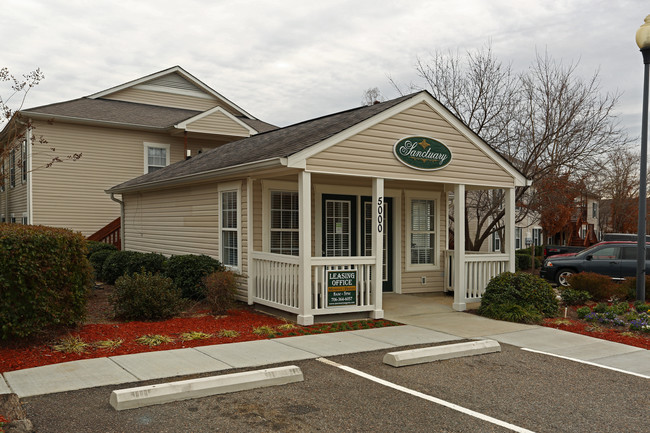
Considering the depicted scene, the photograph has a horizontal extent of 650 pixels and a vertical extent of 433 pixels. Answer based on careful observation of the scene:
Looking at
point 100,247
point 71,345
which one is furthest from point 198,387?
point 100,247

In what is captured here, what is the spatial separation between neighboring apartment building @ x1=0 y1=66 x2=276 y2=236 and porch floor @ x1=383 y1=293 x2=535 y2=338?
1176cm

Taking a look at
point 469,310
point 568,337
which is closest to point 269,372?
point 568,337

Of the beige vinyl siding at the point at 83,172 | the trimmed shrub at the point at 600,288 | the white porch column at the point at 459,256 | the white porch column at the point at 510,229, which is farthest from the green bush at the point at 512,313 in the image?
the beige vinyl siding at the point at 83,172

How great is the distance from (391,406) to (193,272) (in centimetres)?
687

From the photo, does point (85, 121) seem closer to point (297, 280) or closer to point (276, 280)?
point (276, 280)

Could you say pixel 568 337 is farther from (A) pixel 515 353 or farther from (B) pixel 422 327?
(B) pixel 422 327

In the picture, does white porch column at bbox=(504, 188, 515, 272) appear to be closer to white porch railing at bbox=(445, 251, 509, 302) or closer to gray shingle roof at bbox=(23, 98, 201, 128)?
white porch railing at bbox=(445, 251, 509, 302)

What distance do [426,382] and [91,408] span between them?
3446 mm

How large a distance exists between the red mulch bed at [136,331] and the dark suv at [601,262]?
9.98 m

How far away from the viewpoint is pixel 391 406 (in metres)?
5.37

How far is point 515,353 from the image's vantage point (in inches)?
305

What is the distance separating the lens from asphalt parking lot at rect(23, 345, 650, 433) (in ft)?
15.9

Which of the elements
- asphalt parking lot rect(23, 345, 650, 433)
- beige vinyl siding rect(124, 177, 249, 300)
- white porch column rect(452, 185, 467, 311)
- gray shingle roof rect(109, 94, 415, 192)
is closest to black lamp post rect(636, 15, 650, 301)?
white porch column rect(452, 185, 467, 311)

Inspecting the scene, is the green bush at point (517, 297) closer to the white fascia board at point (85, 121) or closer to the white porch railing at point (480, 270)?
the white porch railing at point (480, 270)
